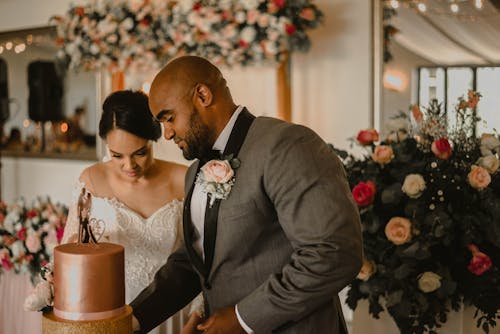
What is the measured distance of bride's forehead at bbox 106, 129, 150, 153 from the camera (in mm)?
2625

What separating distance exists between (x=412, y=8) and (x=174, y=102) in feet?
10.2

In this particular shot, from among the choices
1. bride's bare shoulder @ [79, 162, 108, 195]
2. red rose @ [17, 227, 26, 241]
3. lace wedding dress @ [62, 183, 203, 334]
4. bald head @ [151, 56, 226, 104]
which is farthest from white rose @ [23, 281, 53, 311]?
red rose @ [17, 227, 26, 241]

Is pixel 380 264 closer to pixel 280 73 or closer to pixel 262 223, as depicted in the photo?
pixel 262 223

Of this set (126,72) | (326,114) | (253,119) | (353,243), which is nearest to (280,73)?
(326,114)

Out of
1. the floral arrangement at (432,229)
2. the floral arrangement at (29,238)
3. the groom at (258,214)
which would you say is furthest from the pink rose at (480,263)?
the floral arrangement at (29,238)

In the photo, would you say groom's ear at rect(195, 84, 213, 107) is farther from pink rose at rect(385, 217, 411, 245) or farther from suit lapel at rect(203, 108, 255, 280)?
pink rose at rect(385, 217, 411, 245)

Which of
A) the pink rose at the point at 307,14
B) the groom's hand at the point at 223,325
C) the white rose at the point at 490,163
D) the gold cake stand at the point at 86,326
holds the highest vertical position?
the pink rose at the point at 307,14

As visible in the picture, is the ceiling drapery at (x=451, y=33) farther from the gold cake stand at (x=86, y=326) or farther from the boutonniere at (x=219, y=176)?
the gold cake stand at (x=86, y=326)

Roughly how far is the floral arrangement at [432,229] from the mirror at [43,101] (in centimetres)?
413

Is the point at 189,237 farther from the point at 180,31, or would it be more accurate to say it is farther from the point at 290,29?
the point at 180,31

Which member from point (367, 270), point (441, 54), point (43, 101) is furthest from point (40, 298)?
point (43, 101)

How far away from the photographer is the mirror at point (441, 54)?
406 cm

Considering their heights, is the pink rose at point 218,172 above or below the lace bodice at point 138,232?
above

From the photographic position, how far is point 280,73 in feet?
16.0
